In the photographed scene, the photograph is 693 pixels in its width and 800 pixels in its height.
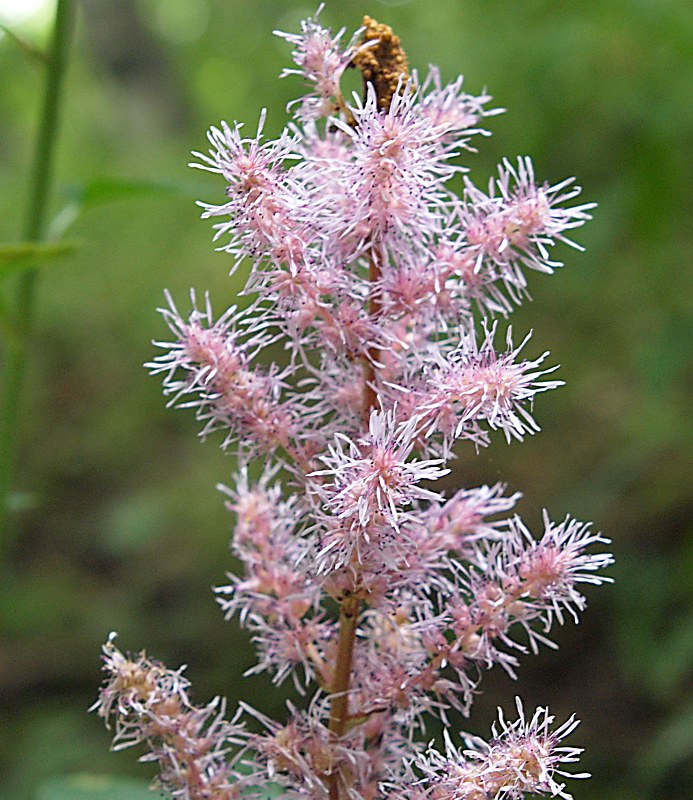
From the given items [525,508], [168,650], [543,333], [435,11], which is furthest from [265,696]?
[435,11]

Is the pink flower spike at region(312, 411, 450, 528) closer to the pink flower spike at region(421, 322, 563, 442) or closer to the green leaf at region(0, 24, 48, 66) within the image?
the pink flower spike at region(421, 322, 563, 442)

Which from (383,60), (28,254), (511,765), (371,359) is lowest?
(511,765)

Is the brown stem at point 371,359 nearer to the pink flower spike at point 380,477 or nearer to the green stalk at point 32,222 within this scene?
the pink flower spike at point 380,477

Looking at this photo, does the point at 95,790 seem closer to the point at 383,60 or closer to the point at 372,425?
the point at 372,425

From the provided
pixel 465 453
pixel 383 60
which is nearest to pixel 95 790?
pixel 383 60

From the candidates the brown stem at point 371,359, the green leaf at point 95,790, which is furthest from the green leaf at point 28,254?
the green leaf at point 95,790

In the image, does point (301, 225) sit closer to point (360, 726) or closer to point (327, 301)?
point (327, 301)

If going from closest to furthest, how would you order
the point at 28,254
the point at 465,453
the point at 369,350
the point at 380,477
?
the point at 380,477 < the point at 369,350 < the point at 28,254 < the point at 465,453
